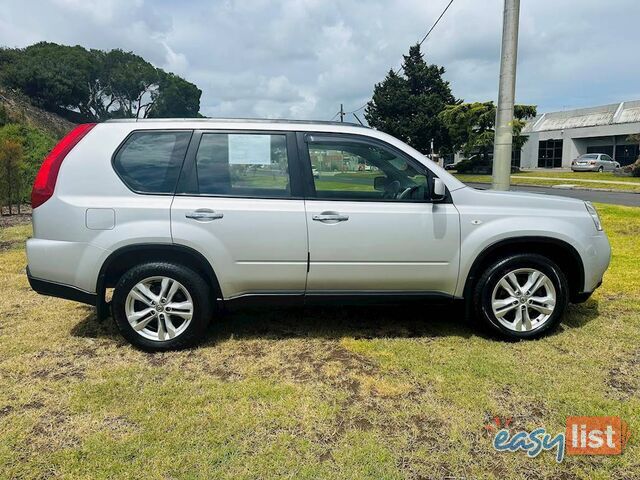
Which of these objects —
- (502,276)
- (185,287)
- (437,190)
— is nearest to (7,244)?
(185,287)

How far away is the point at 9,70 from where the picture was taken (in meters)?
41.6

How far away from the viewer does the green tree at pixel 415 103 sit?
4859 cm

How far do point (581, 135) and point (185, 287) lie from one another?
51.8 m

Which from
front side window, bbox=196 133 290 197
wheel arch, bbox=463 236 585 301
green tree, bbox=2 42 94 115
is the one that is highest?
green tree, bbox=2 42 94 115

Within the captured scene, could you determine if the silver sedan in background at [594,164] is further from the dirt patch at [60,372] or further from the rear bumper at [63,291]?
the dirt patch at [60,372]

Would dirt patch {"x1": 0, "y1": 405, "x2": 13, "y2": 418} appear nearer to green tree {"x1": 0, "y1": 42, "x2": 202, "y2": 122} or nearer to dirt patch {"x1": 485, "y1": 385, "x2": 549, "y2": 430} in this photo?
dirt patch {"x1": 485, "y1": 385, "x2": 549, "y2": 430}

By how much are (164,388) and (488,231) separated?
269 cm

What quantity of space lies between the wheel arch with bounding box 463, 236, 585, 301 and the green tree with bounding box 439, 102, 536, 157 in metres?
35.8

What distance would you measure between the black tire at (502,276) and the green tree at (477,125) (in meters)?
36.0

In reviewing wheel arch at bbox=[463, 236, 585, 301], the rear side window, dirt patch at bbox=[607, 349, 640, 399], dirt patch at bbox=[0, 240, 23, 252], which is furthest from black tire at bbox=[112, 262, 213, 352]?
dirt patch at bbox=[0, 240, 23, 252]

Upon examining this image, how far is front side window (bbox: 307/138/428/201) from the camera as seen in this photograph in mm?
3801

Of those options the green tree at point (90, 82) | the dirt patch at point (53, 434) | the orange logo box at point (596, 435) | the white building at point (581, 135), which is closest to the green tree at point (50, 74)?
the green tree at point (90, 82)

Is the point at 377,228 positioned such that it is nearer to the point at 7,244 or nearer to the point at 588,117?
the point at 7,244

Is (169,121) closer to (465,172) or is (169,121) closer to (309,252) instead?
(309,252)
